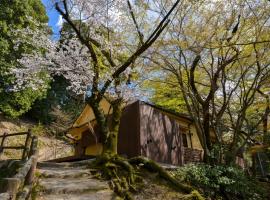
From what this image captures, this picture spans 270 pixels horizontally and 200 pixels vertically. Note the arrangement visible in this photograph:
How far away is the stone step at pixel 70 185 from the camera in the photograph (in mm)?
6527

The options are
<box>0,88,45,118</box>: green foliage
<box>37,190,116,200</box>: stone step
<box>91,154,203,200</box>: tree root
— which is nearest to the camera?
<box>37,190,116,200</box>: stone step

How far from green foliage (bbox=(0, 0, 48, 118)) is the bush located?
13539 millimetres

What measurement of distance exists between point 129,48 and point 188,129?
286 inches

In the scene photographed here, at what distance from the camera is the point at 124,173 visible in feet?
26.8

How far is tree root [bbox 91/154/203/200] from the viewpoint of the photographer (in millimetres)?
7422

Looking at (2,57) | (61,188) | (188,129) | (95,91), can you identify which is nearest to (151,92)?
(188,129)

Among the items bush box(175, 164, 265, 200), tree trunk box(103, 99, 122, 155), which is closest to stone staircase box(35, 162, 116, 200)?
tree trunk box(103, 99, 122, 155)

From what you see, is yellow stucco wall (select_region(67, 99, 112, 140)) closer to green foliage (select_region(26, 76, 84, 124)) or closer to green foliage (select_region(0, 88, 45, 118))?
green foliage (select_region(26, 76, 84, 124))

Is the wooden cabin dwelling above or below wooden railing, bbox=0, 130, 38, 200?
above

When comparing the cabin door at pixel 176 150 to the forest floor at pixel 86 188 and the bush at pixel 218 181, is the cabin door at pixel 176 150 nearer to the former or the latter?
the bush at pixel 218 181

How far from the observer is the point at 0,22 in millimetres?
18188

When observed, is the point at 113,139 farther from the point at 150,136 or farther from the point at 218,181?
the point at 218,181

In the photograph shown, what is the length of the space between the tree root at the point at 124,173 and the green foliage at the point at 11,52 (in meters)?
11.9

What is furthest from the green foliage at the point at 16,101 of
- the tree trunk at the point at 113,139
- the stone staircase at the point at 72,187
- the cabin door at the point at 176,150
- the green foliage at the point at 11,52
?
the stone staircase at the point at 72,187
